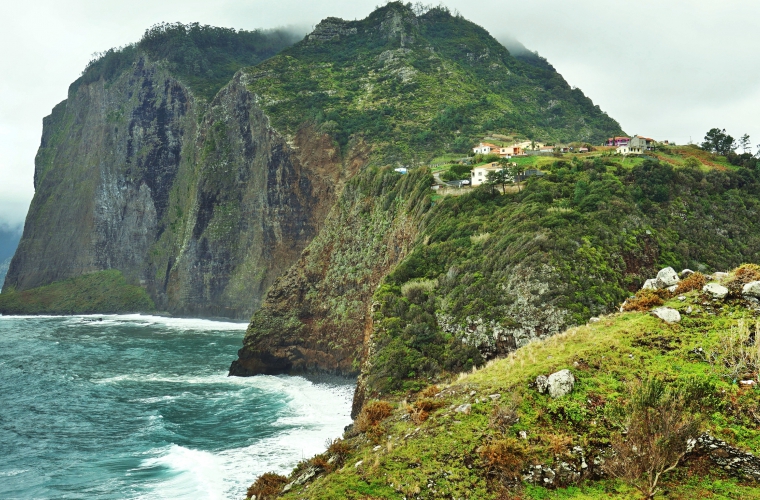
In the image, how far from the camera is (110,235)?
15562 centimetres

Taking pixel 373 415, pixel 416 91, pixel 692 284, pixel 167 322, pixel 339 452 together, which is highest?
pixel 416 91

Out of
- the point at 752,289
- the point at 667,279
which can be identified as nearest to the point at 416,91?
the point at 667,279

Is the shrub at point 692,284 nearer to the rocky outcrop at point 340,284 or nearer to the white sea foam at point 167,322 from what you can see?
the rocky outcrop at point 340,284

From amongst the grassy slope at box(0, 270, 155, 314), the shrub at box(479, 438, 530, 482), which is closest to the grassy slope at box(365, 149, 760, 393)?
the shrub at box(479, 438, 530, 482)

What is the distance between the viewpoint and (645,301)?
21.1 m

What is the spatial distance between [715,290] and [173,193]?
466ft

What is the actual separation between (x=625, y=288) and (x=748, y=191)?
70.4 ft

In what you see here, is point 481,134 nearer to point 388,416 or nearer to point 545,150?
point 545,150

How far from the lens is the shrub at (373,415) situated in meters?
18.1

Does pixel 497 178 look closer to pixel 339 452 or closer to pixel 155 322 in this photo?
pixel 339 452

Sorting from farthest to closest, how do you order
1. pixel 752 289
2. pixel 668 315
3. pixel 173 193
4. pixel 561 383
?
pixel 173 193 < pixel 668 315 < pixel 752 289 < pixel 561 383

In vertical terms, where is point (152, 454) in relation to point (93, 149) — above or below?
below

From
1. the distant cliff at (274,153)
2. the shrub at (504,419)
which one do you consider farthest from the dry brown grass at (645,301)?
the distant cliff at (274,153)

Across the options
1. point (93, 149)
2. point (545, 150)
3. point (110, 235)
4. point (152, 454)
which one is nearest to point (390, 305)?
point (152, 454)
